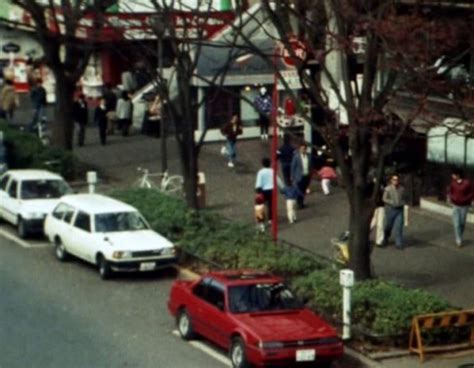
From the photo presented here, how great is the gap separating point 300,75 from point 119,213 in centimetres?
574

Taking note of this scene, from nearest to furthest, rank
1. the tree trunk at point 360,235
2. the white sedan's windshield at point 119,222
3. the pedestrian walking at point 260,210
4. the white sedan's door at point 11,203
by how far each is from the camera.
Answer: the tree trunk at point 360,235, the white sedan's windshield at point 119,222, the pedestrian walking at point 260,210, the white sedan's door at point 11,203

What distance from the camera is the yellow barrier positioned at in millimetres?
24078

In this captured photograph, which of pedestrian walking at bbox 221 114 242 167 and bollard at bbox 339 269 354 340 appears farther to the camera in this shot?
pedestrian walking at bbox 221 114 242 167

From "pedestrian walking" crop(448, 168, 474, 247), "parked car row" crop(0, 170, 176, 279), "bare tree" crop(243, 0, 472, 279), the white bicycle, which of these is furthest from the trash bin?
"bare tree" crop(243, 0, 472, 279)

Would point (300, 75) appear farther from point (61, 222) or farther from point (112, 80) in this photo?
point (112, 80)

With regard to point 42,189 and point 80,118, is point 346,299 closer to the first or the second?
point 42,189

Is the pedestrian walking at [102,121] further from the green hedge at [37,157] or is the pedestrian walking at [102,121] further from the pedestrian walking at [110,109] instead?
the green hedge at [37,157]

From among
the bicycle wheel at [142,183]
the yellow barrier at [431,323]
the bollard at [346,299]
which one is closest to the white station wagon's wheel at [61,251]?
the bicycle wheel at [142,183]

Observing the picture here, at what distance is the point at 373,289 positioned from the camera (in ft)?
83.9

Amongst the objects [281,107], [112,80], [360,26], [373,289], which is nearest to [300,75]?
[360,26]

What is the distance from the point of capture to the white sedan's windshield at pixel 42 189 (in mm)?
35312

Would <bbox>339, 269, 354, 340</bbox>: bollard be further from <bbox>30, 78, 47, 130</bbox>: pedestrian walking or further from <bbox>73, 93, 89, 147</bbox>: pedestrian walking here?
<bbox>30, 78, 47, 130</bbox>: pedestrian walking

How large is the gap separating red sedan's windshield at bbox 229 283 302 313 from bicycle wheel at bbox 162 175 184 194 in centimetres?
1273

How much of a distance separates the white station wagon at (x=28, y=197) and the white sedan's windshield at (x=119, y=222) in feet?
11.7
